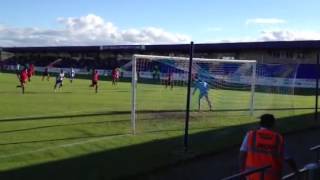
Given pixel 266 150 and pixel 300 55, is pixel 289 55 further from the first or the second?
pixel 266 150

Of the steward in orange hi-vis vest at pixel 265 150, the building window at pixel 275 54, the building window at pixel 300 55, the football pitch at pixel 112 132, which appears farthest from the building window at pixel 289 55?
the steward in orange hi-vis vest at pixel 265 150

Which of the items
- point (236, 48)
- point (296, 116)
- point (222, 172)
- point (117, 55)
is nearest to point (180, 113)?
point (296, 116)

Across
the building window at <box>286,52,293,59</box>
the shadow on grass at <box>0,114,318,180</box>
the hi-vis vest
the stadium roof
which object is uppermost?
the stadium roof

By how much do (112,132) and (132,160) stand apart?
14.7 ft

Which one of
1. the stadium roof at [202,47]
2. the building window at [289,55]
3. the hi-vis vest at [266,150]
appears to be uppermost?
the stadium roof at [202,47]

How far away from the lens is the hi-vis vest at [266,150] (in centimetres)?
743

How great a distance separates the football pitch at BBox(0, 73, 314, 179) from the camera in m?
12.6

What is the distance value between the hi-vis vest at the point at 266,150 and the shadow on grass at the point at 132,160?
4270mm

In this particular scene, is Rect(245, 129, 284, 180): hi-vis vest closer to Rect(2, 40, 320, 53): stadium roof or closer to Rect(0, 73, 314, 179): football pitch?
Rect(0, 73, 314, 179): football pitch

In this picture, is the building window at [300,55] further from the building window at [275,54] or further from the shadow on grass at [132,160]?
the shadow on grass at [132,160]

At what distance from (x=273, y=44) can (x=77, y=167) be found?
7028 centimetres

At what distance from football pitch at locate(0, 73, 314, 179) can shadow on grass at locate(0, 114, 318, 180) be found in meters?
0.02

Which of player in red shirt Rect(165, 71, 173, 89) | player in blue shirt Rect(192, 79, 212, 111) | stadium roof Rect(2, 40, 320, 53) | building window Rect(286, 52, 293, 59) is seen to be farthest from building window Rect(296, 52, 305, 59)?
player in blue shirt Rect(192, 79, 212, 111)

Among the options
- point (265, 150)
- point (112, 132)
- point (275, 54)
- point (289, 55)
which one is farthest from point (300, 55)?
point (265, 150)
